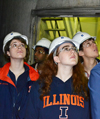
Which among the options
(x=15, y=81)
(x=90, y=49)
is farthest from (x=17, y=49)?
(x=90, y=49)

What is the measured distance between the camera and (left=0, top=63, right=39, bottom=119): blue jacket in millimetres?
2449

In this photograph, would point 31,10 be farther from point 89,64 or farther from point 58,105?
point 58,105

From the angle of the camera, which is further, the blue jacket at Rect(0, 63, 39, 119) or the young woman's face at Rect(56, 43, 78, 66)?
the blue jacket at Rect(0, 63, 39, 119)

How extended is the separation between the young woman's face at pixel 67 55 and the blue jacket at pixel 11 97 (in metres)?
0.68

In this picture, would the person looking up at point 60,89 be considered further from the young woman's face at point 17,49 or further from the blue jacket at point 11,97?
the young woman's face at point 17,49

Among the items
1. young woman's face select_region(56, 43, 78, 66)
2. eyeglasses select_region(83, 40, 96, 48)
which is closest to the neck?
eyeglasses select_region(83, 40, 96, 48)

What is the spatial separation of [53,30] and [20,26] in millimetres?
2965

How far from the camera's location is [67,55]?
2.17 meters

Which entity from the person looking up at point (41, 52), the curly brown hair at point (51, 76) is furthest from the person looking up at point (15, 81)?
the person looking up at point (41, 52)

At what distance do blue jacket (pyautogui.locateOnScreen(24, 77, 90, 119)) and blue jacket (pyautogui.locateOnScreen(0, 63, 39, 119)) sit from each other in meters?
0.53

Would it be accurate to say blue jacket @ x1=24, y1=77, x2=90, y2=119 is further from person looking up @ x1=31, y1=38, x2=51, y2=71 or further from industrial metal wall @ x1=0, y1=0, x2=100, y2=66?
industrial metal wall @ x1=0, y1=0, x2=100, y2=66

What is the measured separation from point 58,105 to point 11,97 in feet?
2.84

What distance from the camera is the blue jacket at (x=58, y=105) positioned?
191 centimetres

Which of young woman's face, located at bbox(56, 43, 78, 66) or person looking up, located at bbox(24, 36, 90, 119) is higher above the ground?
young woman's face, located at bbox(56, 43, 78, 66)
